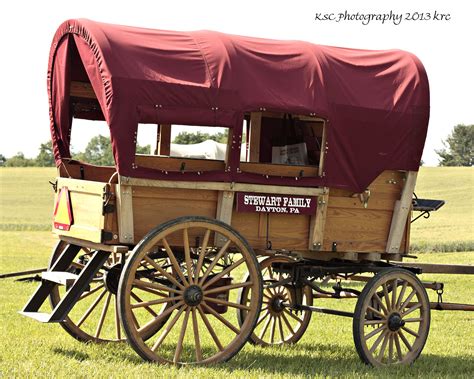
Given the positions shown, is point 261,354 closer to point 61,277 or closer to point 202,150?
point 61,277

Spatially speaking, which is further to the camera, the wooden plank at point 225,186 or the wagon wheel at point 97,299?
the wagon wheel at point 97,299

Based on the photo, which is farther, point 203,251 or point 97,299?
point 97,299

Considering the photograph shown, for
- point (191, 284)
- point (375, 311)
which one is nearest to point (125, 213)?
point (191, 284)

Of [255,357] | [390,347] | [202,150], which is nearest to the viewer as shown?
[390,347]

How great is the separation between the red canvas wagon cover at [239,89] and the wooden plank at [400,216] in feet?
0.55

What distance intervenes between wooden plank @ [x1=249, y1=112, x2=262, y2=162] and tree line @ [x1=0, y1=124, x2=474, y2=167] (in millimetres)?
474

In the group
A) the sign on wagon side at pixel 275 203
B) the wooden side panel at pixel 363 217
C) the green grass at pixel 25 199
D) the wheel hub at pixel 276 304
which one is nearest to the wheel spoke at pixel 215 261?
the sign on wagon side at pixel 275 203

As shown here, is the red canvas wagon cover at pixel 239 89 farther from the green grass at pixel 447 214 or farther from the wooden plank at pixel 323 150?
the green grass at pixel 447 214

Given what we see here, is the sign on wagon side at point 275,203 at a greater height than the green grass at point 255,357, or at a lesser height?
greater

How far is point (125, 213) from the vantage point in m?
8.46

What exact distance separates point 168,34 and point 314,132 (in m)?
2.02

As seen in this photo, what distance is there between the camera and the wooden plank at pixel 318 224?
930 cm

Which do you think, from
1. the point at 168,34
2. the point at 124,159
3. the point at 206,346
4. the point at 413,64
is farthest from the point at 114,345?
the point at 413,64

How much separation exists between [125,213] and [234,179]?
105cm
